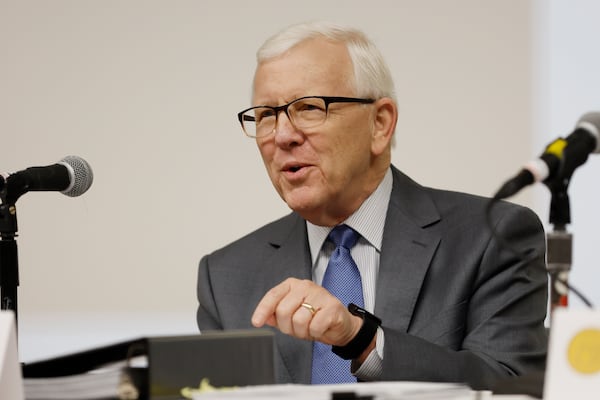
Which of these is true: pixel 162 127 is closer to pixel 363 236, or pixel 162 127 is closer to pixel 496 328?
pixel 363 236

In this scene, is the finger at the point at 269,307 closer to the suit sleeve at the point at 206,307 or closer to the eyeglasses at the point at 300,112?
the eyeglasses at the point at 300,112

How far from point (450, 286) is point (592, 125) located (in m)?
0.87

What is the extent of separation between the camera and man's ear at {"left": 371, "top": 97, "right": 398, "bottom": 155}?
2391mm

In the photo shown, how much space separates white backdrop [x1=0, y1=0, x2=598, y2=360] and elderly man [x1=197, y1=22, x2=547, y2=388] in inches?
39.9

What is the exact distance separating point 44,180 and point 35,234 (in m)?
1.59

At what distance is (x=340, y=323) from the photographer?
1.74 m

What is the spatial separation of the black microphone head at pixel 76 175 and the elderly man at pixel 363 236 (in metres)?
0.42

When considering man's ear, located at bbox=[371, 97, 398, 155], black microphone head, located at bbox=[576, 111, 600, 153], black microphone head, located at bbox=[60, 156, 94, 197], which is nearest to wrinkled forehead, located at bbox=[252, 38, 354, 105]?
man's ear, located at bbox=[371, 97, 398, 155]

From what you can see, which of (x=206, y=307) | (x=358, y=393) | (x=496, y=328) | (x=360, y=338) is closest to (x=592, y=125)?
(x=358, y=393)

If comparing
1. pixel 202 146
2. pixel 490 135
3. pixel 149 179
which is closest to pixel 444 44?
pixel 490 135

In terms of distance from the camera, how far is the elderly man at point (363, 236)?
85.3 inches

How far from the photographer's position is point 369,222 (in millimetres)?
2328

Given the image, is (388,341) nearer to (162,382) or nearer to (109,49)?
(162,382)

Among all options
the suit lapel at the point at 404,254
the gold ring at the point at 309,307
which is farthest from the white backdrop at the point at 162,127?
the gold ring at the point at 309,307
